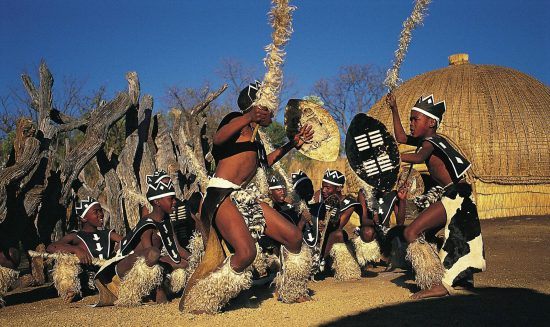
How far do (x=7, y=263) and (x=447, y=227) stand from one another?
4539 mm

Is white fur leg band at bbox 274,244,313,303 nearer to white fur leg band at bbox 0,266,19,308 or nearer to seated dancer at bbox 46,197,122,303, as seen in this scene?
seated dancer at bbox 46,197,122,303

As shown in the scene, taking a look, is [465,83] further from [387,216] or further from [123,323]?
[123,323]

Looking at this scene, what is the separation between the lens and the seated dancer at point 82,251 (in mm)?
6125

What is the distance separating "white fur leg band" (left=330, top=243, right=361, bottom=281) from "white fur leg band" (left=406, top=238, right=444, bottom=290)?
1.70 metres

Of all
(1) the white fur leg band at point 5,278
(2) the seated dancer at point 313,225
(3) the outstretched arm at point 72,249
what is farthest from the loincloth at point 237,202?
(1) the white fur leg band at point 5,278

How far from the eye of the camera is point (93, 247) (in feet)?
20.8

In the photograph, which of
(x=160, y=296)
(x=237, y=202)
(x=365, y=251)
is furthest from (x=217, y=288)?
(x=365, y=251)

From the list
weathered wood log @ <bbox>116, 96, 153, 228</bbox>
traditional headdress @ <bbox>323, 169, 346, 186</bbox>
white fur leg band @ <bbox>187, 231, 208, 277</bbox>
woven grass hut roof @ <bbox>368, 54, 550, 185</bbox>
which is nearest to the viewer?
white fur leg band @ <bbox>187, 231, 208, 277</bbox>

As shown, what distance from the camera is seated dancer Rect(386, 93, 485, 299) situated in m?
4.82

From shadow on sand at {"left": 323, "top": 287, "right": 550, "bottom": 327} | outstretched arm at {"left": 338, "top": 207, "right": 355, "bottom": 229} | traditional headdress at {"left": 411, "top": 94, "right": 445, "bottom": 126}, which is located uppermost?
traditional headdress at {"left": 411, "top": 94, "right": 445, "bottom": 126}

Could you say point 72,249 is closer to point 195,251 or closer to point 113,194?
point 195,251

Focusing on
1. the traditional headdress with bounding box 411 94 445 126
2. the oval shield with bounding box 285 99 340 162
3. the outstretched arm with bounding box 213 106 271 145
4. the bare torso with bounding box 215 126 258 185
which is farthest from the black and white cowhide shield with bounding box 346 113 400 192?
the outstretched arm with bounding box 213 106 271 145

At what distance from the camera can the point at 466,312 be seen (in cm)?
417

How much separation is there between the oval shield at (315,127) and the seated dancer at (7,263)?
3.32 m
